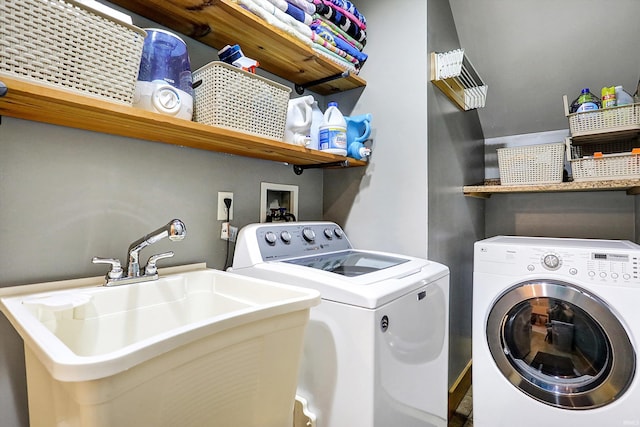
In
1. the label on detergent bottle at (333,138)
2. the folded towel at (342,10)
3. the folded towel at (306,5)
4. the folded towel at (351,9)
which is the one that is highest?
the folded towel at (351,9)

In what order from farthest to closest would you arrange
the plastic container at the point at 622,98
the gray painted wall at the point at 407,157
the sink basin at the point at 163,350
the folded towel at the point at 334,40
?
the plastic container at the point at 622,98, the gray painted wall at the point at 407,157, the folded towel at the point at 334,40, the sink basin at the point at 163,350

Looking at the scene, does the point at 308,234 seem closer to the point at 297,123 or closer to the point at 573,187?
the point at 297,123

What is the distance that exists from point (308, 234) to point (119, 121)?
898 mm

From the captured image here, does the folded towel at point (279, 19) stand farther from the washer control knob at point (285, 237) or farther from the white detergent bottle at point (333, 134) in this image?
the washer control knob at point (285, 237)

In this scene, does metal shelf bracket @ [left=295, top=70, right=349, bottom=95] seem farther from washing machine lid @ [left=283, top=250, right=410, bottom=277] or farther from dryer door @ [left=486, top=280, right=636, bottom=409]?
dryer door @ [left=486, top=280, right=636, bottom=409]

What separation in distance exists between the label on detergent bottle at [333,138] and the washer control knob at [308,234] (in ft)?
1.33

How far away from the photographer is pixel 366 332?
0.95 meters

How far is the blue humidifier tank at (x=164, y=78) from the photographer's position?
989 mm

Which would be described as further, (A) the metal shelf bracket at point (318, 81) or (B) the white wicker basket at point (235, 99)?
(A) the metal shelf bracket at point (318, 81)

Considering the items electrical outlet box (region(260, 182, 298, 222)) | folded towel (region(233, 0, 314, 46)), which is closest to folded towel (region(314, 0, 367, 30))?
folded towel (region(233, 0, 314, 46))

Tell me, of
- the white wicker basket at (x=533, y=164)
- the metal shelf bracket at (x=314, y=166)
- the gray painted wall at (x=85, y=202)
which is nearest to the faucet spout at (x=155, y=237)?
the gray painted wall at (x=85, y=202)

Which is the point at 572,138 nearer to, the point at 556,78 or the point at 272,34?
the point at 556,78

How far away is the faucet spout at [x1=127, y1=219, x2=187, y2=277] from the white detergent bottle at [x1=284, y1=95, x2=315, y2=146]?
2.10 feet

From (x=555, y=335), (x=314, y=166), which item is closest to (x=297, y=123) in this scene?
(x=314, y=166)
